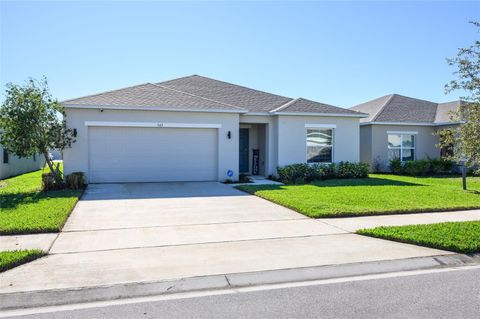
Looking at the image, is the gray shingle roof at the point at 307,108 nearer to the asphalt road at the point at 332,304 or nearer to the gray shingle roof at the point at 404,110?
the gray shingle roof at the point at 404,110

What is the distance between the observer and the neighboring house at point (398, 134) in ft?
71.7

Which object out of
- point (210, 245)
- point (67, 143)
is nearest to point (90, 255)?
point (210, 245)

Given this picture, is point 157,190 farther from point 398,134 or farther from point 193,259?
point 398,134

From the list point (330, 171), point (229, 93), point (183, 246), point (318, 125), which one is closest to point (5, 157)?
point (229, 93)

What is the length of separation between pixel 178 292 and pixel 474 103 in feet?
22.5

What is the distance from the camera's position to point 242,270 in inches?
211

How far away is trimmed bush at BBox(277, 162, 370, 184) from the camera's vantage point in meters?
16.9

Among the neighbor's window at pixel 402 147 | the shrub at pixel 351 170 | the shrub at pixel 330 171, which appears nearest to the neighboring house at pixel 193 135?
the shrub at pixel 351 170

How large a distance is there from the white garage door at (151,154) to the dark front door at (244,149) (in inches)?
120

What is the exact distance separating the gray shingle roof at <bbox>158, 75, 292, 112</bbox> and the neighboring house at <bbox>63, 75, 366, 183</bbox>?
0.11 m

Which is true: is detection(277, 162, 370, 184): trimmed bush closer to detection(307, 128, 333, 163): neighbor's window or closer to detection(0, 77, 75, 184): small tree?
detection(307, 128, 333, 163): neighbor's window

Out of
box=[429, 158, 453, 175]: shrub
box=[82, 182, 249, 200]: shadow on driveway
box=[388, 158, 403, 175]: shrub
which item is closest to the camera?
box=[82, 182, 249, 200]: shadow on driveway

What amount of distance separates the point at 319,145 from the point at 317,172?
67.2 inches

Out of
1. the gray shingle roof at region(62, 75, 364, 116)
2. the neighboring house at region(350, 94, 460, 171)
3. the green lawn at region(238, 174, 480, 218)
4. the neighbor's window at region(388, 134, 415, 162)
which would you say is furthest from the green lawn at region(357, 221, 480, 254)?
the neighbor's window at region(388, 134, 415, 162)
